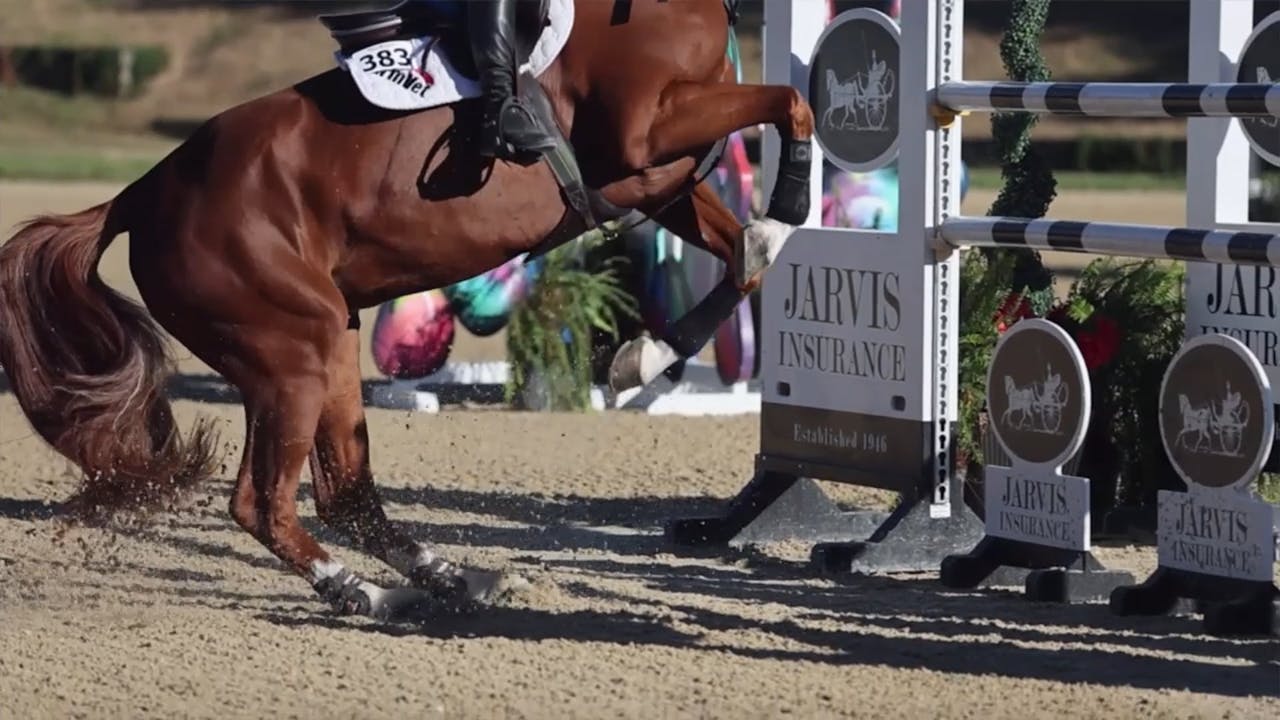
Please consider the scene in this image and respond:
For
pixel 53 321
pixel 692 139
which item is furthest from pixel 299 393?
pixel 692 139

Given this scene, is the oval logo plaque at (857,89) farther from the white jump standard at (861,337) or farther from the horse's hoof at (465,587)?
the horse's hoof at (465,587)

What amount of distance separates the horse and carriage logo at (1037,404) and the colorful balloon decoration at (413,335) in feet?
15.5

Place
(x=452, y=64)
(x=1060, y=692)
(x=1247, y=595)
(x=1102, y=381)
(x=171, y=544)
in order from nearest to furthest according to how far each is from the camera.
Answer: (x=1060, y=692) < (x=1247, y=595) < (x=452, y=64) < (x=1102, y=381) < (x=171, y=544)

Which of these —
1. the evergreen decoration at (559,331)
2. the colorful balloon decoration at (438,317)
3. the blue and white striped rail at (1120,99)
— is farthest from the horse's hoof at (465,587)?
the colorful balloon decoration at (438,317)

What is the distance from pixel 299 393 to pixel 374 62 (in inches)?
34.7

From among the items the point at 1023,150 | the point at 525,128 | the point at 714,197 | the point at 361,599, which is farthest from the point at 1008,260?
the point at 361,599

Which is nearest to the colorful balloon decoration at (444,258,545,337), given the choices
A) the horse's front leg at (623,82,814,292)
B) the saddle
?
the horse's front leg at (623,82,814,292)

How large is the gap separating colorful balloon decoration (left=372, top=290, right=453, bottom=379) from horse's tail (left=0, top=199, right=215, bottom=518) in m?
4.41

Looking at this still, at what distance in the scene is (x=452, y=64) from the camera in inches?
219

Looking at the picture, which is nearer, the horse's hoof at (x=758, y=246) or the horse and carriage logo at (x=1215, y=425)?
the horse and carriage logo at (x=1215, y=425)

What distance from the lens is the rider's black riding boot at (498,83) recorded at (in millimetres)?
5414

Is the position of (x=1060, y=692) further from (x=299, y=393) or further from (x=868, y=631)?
(x=299, y=393)

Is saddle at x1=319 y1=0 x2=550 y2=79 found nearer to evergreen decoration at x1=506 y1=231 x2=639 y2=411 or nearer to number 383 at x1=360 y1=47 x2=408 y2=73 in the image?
number 383 at x1=360 y1=47 x2=408 y2=73

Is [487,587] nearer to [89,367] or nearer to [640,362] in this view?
[640,362]
